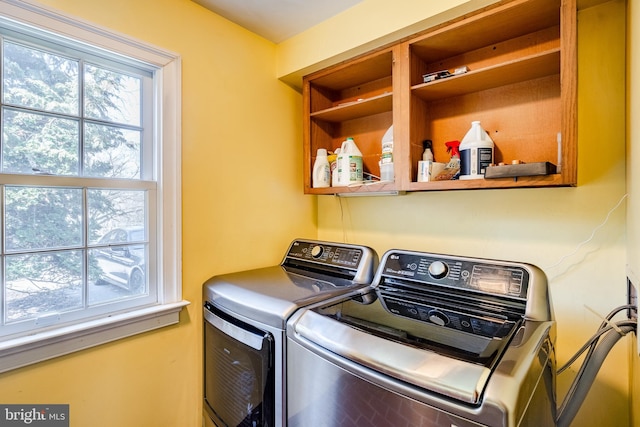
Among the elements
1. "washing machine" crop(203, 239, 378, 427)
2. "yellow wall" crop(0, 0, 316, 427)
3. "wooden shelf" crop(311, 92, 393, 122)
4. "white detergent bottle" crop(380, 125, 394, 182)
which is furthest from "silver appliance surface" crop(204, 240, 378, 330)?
"wooden shelf" crop(311, 92, 393, 122)

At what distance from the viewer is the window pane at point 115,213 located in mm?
1221

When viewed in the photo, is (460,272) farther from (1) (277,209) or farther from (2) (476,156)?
(1) (277,209)

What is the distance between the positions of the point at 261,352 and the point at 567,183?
3.94 feet

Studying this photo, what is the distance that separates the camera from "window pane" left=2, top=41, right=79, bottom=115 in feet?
3.47

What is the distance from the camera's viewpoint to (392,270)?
1355 millimetres

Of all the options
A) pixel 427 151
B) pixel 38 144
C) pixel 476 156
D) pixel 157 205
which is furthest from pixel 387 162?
pixel 38 144

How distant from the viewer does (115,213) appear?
1.28m

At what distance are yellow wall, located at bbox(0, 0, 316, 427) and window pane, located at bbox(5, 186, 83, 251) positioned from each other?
41cm

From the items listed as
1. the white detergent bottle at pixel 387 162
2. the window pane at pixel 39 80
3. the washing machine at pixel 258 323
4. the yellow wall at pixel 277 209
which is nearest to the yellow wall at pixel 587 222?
the yellow wall at pixel 277 209

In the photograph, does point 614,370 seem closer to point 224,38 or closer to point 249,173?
point 249,173

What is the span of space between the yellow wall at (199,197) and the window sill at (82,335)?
0.04m

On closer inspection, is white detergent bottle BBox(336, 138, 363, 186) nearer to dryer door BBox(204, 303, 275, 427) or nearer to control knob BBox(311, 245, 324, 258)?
control knob BBox(311, 245, 324, 258)

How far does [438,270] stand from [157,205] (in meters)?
1.23

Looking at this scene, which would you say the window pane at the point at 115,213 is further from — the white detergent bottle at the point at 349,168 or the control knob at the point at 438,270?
the control knob at the point at 438,270
